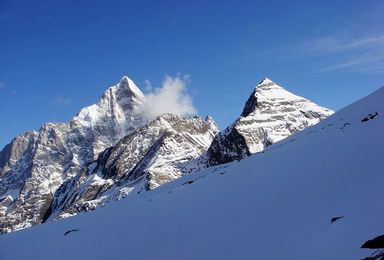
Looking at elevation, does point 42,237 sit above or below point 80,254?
above

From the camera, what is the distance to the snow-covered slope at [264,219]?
37.0ft

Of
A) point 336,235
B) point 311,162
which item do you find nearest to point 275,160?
point 311,162

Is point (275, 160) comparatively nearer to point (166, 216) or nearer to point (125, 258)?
point (166, 216)

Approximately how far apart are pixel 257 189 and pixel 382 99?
26282 millimetres

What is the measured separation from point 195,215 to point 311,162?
6.28 metres

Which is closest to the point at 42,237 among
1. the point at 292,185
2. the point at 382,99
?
the point at 292,185

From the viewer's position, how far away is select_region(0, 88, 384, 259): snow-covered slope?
37.0 feet

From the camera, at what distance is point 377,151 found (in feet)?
61.0

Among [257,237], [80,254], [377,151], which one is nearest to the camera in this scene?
[257,237]

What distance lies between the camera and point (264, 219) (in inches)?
568

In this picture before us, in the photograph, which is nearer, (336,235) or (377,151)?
(336,235)

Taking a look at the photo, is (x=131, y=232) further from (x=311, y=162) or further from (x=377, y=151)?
(x=377, y=151)

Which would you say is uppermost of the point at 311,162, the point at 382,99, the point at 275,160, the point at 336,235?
the point at 382,99

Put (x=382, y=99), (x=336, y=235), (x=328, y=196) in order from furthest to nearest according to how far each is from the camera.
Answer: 1. (x=382, y=99)
2. (x=328, y=196)
3. (x=336, y=235)
